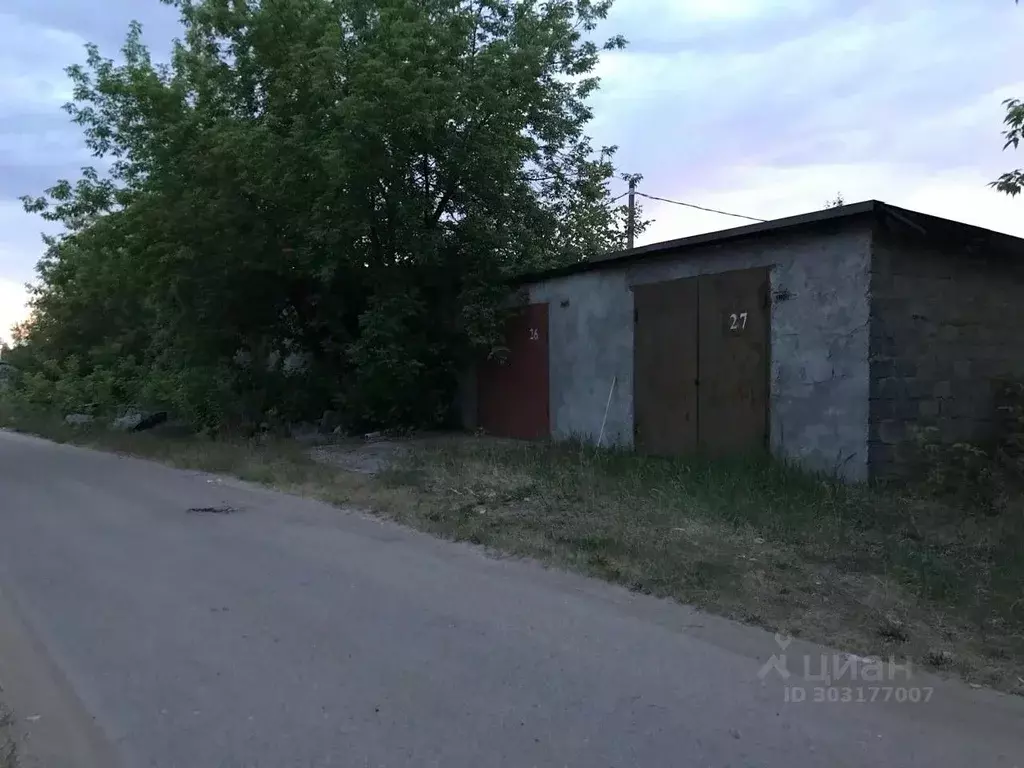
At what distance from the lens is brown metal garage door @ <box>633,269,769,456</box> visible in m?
10.6

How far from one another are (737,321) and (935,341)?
7.41 ft

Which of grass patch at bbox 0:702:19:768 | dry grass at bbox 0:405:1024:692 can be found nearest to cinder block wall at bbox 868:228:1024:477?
dry grass at bbox 0:405:1024:692

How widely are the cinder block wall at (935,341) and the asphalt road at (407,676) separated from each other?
4.82 metres

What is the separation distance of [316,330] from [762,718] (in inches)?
585

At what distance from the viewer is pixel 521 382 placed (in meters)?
15.1

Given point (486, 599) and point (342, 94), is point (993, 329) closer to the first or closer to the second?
point (486, 599)

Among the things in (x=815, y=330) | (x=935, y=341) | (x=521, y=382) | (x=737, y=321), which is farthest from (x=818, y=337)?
(x=521, y=382)

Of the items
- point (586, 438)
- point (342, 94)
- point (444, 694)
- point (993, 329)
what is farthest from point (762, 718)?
point (342, 94)

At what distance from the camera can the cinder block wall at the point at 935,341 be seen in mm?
9305

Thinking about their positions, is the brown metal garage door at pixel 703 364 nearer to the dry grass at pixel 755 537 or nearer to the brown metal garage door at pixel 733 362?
the brown metal garage door at pixel 733 362

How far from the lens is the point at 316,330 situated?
17.7 metres
